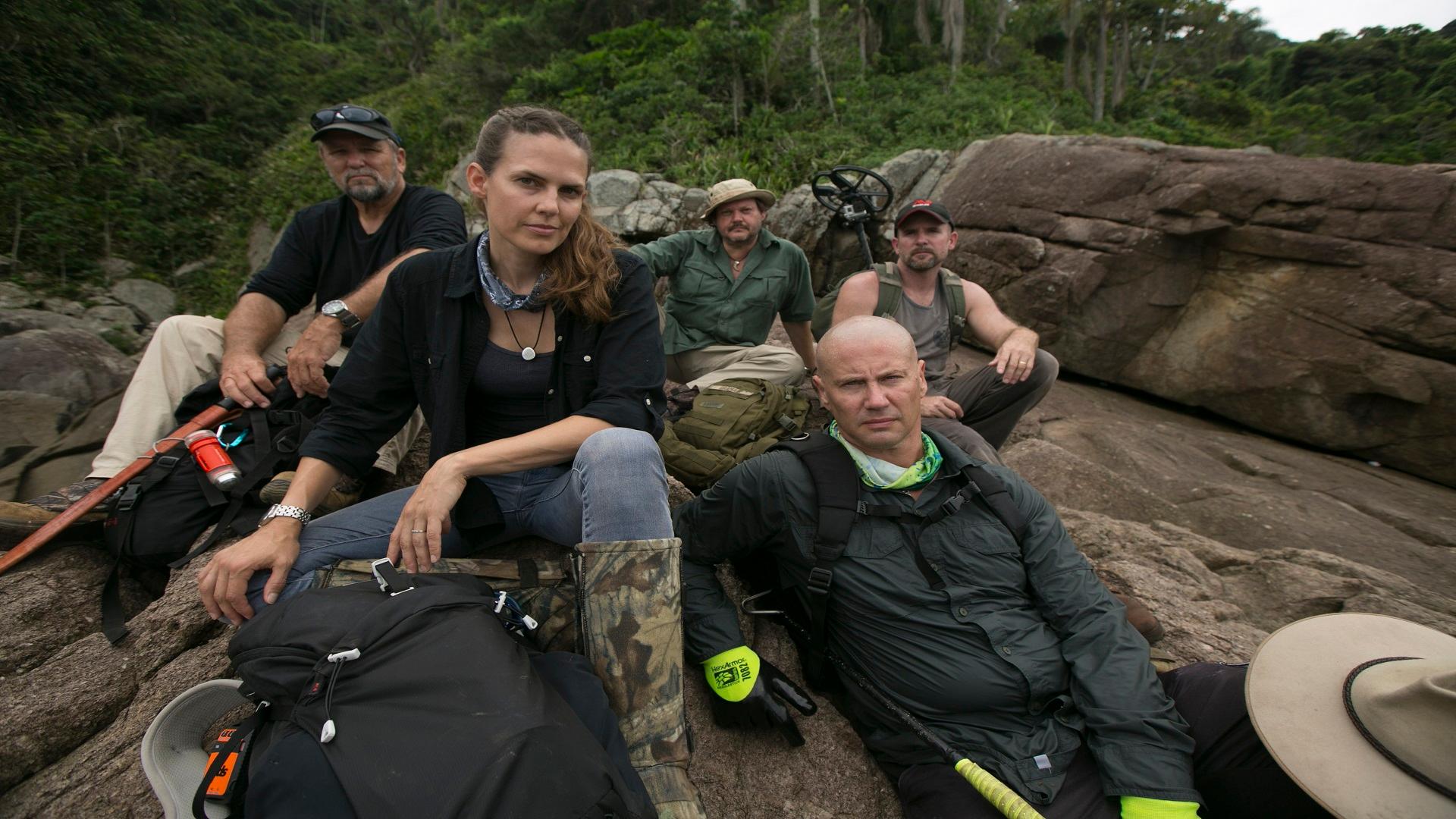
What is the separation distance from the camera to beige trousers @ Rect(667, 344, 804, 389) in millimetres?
4801

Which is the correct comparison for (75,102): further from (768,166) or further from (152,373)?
(152,373)

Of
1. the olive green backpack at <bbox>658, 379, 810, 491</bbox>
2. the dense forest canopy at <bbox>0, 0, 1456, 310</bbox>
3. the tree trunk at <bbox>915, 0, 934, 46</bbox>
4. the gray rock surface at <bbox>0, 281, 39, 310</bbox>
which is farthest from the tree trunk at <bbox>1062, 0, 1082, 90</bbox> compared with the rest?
the gray rock surface at <bbox>0, 281, 39, 310</bbox>

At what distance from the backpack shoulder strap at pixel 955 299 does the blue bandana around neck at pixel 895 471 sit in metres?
2.38

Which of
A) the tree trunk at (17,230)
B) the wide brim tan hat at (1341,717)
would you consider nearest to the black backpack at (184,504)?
the wide brim tan hat at (1341,717)

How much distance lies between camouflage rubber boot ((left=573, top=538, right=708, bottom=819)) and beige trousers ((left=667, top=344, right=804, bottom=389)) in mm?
2669

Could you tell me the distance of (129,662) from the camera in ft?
7.93

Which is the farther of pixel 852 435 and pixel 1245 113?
pixel 1245 113

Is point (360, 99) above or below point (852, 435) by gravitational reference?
above

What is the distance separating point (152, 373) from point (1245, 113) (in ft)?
99.6

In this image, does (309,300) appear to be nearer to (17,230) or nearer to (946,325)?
(946,325)

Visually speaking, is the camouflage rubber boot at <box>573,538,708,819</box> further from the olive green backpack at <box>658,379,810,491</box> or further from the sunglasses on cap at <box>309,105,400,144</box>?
the sunglasses on cap at <box>309,105,400,144</box>

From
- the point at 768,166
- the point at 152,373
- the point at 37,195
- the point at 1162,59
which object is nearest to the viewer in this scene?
the point at 152,373

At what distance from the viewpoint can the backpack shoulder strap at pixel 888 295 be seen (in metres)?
4.39

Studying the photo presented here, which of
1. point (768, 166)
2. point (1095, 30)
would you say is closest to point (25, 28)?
point (768, 166)
